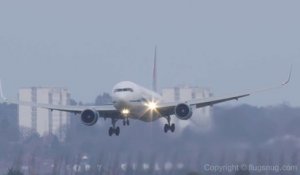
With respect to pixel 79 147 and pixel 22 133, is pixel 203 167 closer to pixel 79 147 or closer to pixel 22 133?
pixel 79 147

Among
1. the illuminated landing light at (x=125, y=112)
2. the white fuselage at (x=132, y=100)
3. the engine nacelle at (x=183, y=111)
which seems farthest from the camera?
the engine nacelle at (x=183, y=111)

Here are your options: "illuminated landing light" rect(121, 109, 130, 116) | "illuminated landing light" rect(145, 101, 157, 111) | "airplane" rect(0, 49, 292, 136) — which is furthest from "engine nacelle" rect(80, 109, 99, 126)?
"illuminated landing light" rect(145, 101, 157, 111)

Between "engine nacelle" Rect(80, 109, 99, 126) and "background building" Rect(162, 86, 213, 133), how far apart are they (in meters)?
14.7

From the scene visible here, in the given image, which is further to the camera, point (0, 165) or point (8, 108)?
point (8, 108)

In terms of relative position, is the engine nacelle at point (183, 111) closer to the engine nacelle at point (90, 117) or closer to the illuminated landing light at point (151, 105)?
the illuminated landing light at point (151, 105)

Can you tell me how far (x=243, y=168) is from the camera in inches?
3666

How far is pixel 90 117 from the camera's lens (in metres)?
84.4

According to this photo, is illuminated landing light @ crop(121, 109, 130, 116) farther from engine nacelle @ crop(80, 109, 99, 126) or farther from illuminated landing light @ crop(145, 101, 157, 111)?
engine nacelle @ crop(80, 109, 99, 126)

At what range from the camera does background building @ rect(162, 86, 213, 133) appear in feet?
320

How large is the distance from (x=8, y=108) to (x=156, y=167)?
3937 inches

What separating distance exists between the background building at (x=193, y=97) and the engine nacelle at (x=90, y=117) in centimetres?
1470

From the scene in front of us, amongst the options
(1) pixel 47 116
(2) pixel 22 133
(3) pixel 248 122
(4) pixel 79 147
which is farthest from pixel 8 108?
(3) pixel 248 122

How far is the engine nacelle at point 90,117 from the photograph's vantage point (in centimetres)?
8425

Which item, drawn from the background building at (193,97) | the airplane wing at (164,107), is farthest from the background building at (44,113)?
the airplane wing at (164,107)
